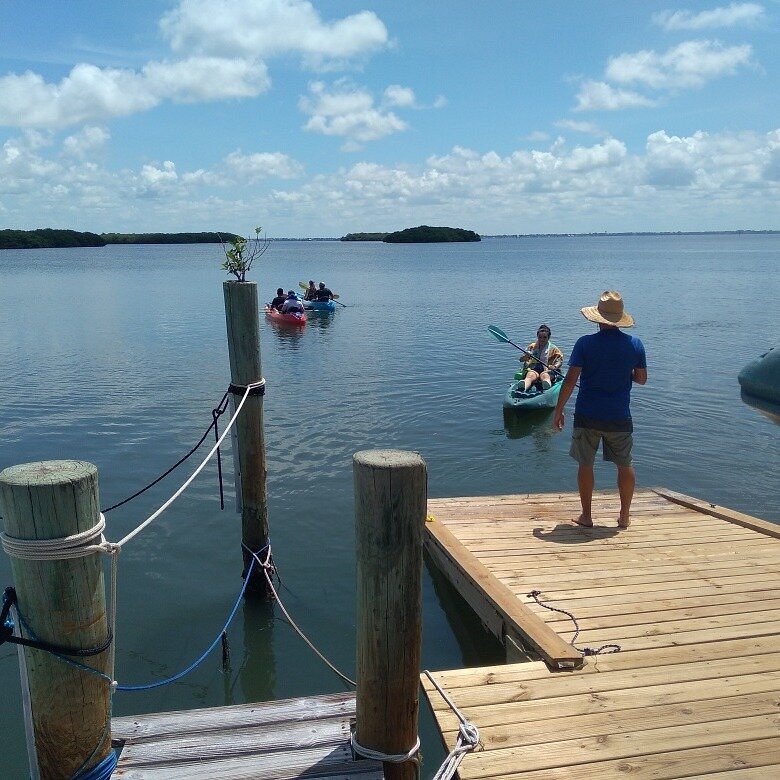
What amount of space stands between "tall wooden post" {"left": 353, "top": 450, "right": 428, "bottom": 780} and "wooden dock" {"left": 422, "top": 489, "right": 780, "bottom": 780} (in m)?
0.57

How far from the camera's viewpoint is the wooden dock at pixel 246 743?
10.8ft

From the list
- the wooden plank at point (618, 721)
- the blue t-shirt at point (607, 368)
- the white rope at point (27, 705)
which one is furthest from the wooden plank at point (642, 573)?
the white rope at point (27, 705)

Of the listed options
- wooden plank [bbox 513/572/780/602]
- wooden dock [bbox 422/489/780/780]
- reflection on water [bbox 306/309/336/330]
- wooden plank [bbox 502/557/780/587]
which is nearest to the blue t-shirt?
wooden dock [bbox 422/489/780/780]

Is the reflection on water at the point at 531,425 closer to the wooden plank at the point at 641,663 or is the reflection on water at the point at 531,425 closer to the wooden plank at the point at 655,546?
the wooden plank at the point at 655,546

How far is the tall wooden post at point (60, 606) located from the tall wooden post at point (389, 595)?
106 centimetres

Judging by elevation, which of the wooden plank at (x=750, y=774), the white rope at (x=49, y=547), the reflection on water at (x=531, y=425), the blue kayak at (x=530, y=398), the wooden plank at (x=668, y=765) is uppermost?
the white rope at (x=49, y=547)

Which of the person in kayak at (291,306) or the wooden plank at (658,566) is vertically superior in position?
the person in kayak at (291,306)

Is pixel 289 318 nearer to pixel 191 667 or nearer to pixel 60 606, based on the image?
pixel 191 667

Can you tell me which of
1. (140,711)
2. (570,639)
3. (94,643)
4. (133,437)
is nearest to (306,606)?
(140,711)

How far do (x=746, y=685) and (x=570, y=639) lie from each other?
3.32ft

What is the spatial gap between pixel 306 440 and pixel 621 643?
9.09 meters

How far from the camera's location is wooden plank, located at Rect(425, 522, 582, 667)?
4.33 metres

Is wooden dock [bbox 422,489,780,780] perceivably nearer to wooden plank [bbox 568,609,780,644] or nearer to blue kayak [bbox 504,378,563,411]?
wooden plank [bbox 568,609,780,644]

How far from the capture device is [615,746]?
3572mm
